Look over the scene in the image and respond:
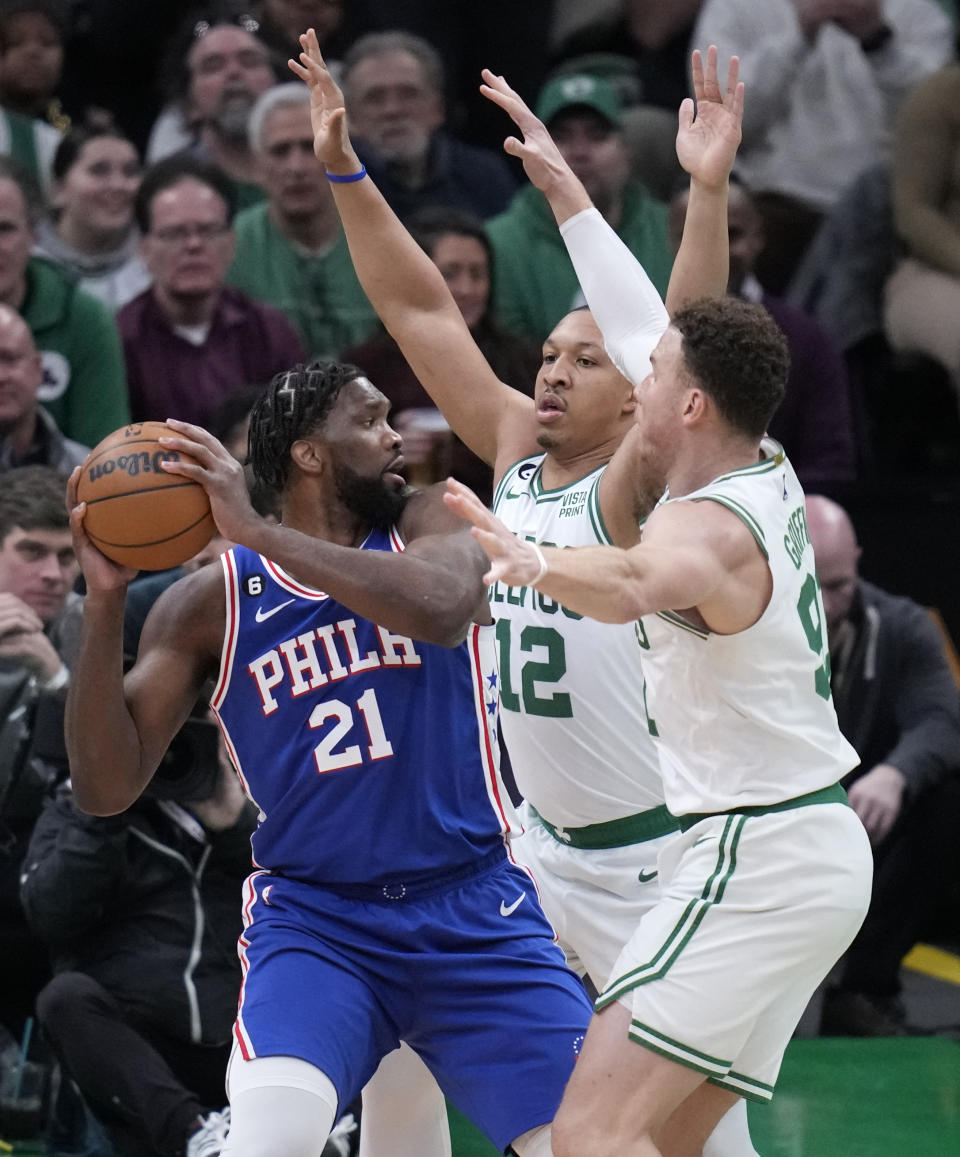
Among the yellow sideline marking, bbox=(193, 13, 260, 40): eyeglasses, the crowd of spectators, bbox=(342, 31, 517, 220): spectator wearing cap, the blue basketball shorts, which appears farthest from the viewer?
bbox=(193, 13, 260, 40): eyeglasses

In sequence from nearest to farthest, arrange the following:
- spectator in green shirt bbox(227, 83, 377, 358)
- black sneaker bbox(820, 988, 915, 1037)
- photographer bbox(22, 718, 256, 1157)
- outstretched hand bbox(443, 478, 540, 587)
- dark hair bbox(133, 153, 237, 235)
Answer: outstretched hand bbox(443, 478, 540, 587) < photographer bbox(22, 718, 256, 1157) < black sneaker bbox(820, 988, 915, 1037) < dark hair bbox(133, 153, 237, 235) < spectator in green shirt bbox(227, 83, 377, 358)

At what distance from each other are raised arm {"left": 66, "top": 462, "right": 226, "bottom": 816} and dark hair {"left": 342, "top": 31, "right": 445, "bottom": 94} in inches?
181

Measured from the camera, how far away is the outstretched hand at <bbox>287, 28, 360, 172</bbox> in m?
4.64

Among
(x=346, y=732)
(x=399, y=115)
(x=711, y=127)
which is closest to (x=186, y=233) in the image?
(x=399, y=115)

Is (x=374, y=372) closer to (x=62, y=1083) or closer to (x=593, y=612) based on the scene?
(x=62, y=1083)

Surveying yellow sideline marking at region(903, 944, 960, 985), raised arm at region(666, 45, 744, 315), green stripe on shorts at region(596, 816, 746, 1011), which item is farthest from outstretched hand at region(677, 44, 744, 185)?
yellow sideline marking at region(903, 944, 960, 985)

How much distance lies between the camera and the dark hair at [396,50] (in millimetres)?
8000

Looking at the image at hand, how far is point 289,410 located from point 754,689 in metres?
1.18

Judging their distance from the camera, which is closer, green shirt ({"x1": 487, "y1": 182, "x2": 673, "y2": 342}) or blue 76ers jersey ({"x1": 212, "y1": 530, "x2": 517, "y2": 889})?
blue 76ers jersey ({"x1": 212, "y1": 530, "x2": 517, "y2": 889})

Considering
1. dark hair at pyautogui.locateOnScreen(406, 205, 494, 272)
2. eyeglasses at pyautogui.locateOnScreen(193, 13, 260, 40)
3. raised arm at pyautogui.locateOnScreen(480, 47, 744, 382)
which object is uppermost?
raised arm at pyautogui.locateOnScreen(480, 47, 744, 382)

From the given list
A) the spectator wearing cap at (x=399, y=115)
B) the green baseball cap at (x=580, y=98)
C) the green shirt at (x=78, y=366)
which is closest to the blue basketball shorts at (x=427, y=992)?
the green shirt at (x=78, y=366)

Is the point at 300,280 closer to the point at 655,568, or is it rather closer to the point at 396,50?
the point at 396,50

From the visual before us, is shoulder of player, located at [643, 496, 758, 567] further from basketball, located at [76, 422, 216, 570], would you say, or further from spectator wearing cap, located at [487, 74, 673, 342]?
spectator wearing cap, located at [487, 74, 673, 342]

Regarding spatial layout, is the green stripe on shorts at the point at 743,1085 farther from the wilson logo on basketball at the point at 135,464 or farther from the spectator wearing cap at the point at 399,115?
the spectator wearing cap at the point at 399,115
